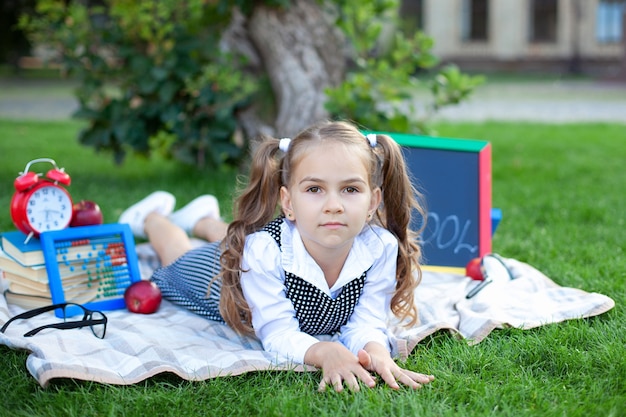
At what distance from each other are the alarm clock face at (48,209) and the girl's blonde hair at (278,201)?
81cm

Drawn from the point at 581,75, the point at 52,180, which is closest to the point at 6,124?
the point at 52,180

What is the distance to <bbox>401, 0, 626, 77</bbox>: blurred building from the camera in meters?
24.3

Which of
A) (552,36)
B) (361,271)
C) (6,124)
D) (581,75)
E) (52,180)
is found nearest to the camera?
(361,271)

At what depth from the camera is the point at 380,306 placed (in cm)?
300

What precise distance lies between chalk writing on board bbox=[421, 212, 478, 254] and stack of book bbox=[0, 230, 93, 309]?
1575 mm

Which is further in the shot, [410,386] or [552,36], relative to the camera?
[552,36]

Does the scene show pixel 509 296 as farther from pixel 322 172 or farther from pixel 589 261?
pixel 322 172

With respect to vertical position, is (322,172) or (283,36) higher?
(283,36)

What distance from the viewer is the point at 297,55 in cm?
591

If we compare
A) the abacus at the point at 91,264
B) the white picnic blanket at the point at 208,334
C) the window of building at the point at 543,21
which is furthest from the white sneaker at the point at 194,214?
the window of building at the point at 543,21

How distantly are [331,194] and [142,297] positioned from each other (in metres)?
1.08

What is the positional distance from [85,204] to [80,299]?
0.43m

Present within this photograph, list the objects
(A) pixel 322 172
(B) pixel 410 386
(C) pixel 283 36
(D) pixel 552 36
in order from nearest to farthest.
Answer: (B) pixel 410 386 < (A) pixel 322 172 < (C) pixel 283 36 < (D) pixel 552 36

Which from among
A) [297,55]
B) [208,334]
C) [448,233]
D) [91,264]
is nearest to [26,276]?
[91,264]
